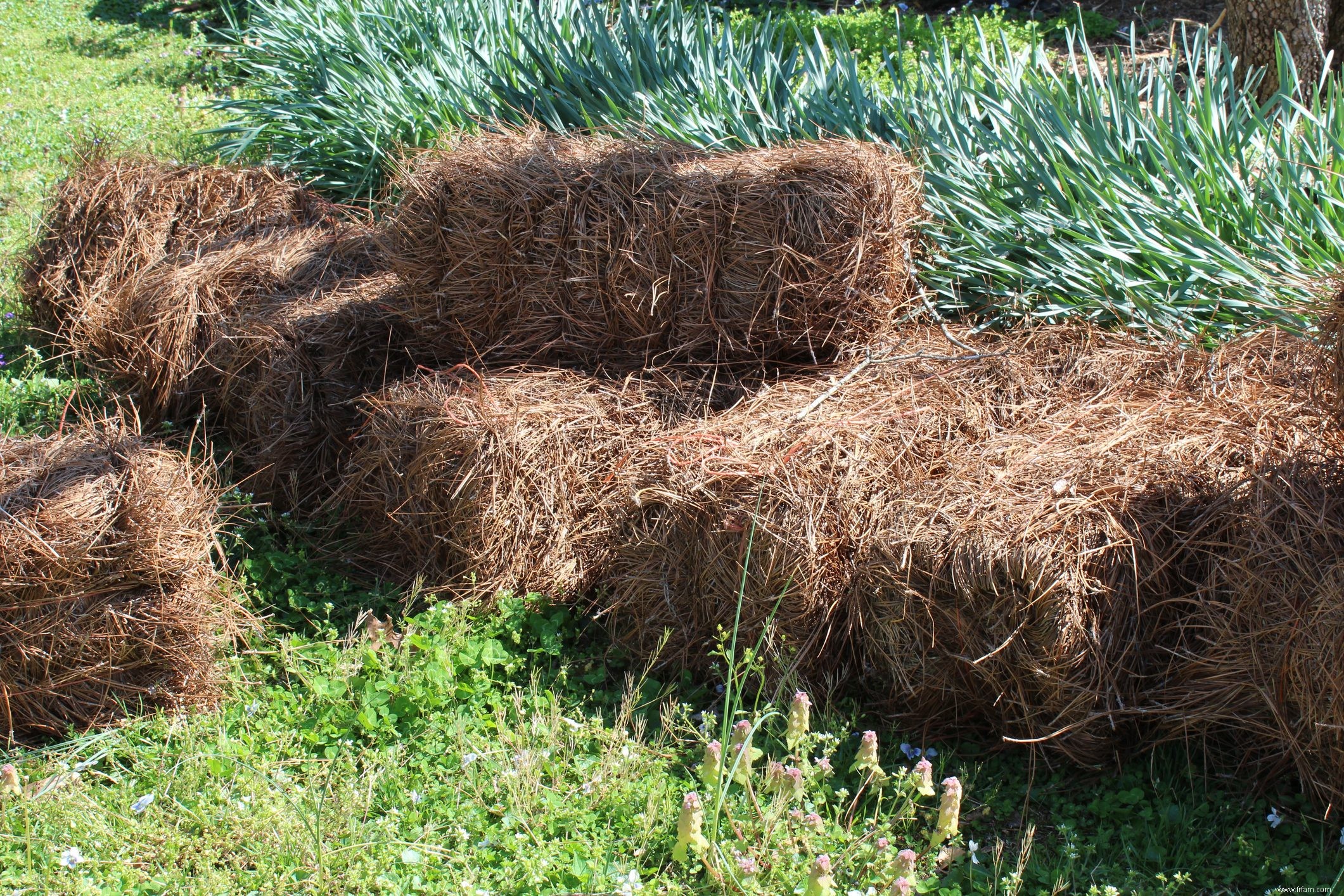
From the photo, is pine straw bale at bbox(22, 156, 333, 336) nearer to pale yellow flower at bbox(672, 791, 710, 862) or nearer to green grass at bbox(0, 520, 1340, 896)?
green grass at bbox(0, 520, 1340, 896)

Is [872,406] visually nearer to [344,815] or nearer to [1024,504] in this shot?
[1024,504]

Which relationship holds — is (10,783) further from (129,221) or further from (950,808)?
(129,221)

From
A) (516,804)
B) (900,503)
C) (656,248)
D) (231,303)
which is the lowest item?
(516,804)

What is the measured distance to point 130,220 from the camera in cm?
482

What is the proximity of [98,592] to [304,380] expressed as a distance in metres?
1.30

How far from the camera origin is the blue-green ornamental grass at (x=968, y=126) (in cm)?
366

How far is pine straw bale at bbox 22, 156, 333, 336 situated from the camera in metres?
4.80

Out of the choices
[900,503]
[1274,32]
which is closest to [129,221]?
[900,503]

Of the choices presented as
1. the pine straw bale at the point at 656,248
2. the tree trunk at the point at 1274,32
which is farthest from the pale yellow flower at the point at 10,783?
the tree trunk at the point at 1274,32

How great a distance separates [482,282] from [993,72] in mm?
2290

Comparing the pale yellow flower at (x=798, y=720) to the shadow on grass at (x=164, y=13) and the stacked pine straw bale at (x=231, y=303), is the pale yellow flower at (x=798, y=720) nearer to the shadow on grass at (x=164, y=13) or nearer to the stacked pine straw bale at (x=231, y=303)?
the stacked pine straw bale at (x=231, y=303)

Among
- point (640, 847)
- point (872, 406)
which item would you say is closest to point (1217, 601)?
point (872, 406)

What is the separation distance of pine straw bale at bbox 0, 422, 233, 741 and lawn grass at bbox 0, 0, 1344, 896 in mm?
101

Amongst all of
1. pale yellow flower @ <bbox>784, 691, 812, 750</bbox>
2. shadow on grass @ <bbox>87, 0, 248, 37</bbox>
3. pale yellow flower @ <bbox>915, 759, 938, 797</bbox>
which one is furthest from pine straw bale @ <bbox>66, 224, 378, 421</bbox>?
shadow on grass @ <bbox>87, 0, 248, 37</bbox>
